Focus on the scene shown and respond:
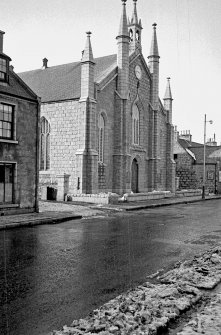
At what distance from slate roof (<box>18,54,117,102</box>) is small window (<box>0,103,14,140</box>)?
12.4 m

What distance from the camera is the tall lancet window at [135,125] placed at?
35.0 m

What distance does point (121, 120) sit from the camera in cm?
3164

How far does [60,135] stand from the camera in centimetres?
3020

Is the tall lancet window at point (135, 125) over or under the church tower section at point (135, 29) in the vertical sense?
under

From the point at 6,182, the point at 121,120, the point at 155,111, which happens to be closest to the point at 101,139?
the point at 121,120

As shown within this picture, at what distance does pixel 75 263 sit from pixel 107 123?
23684 mm

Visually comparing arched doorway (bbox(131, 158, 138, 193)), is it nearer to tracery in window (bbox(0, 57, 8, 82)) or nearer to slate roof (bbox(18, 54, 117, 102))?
slate roof (bbox(18, 54, 117, 102))

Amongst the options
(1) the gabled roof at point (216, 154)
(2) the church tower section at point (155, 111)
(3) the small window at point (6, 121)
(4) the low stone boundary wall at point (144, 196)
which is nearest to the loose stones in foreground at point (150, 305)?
(3) the small window at point (6, 121)

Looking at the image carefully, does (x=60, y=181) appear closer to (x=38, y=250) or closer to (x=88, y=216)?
(x=88, y=216)

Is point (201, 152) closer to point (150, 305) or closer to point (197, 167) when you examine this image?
Result: point (197, 167)

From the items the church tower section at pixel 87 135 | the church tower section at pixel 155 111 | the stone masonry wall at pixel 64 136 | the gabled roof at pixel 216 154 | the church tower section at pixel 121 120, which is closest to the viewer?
the church tower section at pixel 87 135

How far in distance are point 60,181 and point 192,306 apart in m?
21.2

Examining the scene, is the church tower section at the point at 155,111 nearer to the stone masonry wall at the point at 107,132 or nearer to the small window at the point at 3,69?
the stone masonry wall at the point at 107,132

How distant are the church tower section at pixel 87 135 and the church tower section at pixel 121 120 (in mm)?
3962
